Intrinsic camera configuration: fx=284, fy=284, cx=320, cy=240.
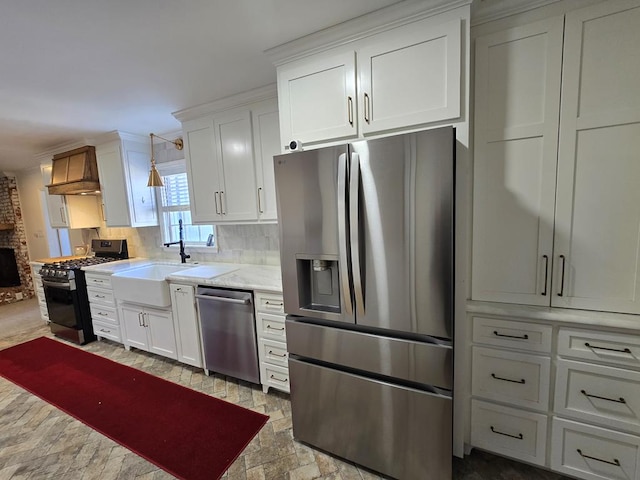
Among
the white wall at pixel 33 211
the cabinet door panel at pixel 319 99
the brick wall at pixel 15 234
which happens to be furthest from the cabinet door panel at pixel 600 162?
the brick wall at pixel 15 234

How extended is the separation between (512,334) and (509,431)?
1.82 feet

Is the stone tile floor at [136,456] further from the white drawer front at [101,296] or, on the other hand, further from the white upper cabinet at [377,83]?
the white upper cabinet at [377,83]

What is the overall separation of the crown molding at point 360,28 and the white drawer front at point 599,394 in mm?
1825

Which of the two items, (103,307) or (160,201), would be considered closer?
(103,307)

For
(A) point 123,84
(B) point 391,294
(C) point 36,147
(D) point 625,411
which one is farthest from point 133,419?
(C) point 36,147

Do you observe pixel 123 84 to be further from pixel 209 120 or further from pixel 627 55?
pixel 627 55

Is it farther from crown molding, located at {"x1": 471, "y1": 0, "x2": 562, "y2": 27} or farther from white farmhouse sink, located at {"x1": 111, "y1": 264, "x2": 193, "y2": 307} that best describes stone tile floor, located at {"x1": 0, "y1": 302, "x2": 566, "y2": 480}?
crown molding, located at {"x1": 471, "y1": 0, "x2": 562, "y2": 27}

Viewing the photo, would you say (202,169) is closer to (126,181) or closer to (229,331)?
(126,181)

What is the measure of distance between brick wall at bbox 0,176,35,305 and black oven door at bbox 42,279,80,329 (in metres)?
2.94

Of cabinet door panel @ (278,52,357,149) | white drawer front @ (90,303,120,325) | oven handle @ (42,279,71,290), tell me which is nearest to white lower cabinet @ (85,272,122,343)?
white drawer front @ (90,303,120,325)

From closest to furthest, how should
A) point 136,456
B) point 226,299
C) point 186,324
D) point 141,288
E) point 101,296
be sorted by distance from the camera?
point 136,456 < point 226,299 < point 186,324 < point 141,288 < point 101,296

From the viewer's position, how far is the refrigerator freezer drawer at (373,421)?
1.39 metres

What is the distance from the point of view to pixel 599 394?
1.36m

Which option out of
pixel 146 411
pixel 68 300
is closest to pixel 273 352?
pixel 146 411
